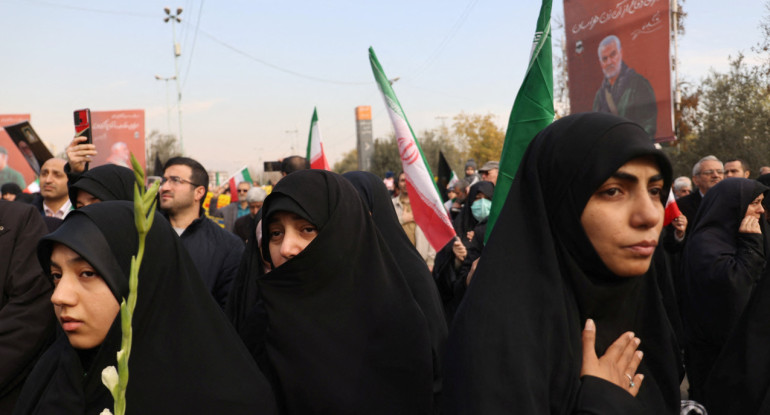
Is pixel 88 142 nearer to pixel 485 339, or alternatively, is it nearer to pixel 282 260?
pixel 282 260

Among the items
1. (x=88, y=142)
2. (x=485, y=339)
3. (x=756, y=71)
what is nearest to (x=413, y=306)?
(x=485, y=339)

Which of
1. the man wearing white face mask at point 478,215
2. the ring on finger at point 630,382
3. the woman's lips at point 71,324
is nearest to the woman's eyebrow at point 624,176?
the ring on finger at point 630,382

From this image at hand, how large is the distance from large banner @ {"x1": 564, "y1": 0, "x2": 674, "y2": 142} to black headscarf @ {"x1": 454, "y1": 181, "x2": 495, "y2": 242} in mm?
2652

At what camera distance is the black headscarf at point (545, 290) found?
1718 mm

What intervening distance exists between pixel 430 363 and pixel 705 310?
9.73ft

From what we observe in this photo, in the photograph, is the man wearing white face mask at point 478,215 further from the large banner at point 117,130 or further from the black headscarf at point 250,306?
the large banner at point 117,130

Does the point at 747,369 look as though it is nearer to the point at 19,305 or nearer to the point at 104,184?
the point at 19,305

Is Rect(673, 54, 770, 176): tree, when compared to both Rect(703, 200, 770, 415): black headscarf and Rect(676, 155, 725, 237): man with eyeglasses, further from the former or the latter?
Rect(703, 200, 770, 415): black headscarf

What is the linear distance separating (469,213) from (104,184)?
3.99 meters

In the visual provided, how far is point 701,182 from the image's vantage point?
779 cm

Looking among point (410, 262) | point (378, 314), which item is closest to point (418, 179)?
point (410, 262)

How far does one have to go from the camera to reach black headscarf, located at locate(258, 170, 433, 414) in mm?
2654

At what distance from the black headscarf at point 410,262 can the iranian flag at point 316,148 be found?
2.97 m

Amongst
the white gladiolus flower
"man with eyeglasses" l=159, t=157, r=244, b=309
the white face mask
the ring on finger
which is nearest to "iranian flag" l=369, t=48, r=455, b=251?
"man with eyeglasses" l=159, t=157, r=244, b=309
